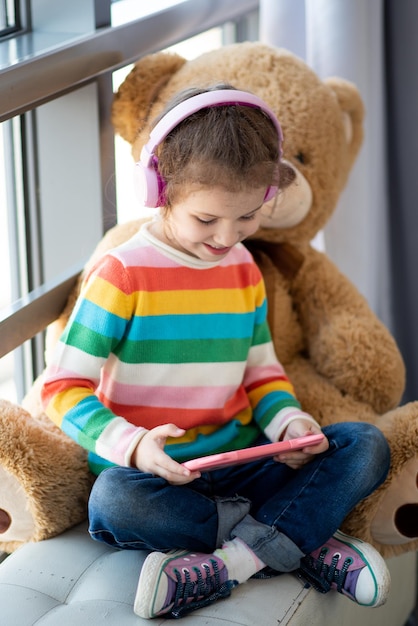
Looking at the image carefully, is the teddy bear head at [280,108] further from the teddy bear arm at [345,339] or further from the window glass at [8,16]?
the window glass at [8,16]

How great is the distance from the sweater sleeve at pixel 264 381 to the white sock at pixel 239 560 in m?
0.20

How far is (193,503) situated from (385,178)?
1.11 m

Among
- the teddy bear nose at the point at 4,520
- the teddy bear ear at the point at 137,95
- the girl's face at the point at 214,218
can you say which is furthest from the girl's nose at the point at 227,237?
the teddy bear nose at the point at 4,520

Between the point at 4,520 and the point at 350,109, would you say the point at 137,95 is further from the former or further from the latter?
the point at 4,520

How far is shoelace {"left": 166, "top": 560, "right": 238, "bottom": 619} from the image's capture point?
1.06 metres

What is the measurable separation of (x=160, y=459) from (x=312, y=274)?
1.87 feet

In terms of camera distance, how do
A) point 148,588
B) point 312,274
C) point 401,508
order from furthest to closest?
1. point 312,274
2. point 401,508
3. point 148,588

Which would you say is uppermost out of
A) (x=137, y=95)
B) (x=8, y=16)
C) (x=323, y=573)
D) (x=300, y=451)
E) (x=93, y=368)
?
(x=8, y=16)

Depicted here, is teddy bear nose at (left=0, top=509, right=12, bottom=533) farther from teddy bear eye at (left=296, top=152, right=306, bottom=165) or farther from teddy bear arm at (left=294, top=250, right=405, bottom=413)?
teddy bear eye at (left=296, top=152, right=306, bottom=165)

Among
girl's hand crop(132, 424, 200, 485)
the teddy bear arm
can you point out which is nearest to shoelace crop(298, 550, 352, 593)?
girl's hand crop(132, 424, 200, 485)

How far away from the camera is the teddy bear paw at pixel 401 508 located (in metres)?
1.27

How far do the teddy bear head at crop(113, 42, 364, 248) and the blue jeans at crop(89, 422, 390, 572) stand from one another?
0.39m

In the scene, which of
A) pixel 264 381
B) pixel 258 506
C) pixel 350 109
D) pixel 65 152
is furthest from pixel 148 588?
pixel 350 109

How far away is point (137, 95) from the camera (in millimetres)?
1418
